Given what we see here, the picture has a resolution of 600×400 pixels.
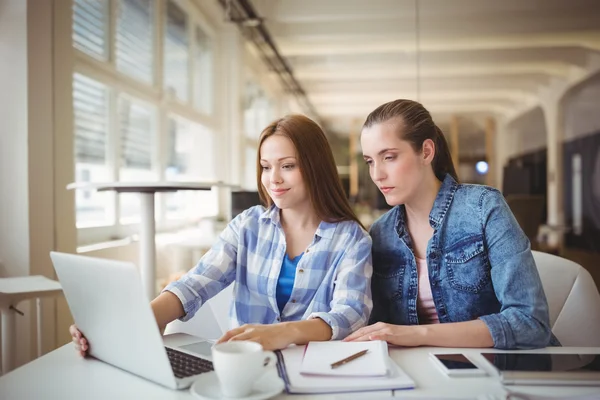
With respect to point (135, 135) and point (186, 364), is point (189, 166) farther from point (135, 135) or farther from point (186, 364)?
point (186, 364)

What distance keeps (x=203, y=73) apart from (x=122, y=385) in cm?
543

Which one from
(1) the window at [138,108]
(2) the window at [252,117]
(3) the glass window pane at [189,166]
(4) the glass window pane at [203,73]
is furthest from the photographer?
(2) the window at [252,117]

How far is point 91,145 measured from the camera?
3.29 metres

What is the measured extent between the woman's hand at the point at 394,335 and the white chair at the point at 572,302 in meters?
0.69

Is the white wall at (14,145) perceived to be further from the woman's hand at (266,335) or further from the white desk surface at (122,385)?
the woman's hand at (266,335)

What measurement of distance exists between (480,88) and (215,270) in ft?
11.3

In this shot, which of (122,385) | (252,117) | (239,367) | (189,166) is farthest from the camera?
(252,117)

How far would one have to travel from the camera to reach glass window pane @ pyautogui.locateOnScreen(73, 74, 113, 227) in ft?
10.2

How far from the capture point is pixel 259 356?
2.48 ft

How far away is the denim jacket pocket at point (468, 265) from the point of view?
4.32ft

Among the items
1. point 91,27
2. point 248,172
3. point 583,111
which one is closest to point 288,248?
point 91,27

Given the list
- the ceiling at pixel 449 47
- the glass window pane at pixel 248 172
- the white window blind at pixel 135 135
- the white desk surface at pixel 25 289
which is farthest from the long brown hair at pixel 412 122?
the glass window pane at pixel 248 172

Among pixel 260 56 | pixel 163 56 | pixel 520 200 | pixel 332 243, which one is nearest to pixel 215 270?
pixel 332 243

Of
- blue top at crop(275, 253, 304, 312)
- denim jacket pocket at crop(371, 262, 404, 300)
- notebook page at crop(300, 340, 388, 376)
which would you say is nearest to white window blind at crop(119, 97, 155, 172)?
blue top at crop(275, 253, 304, 312)
